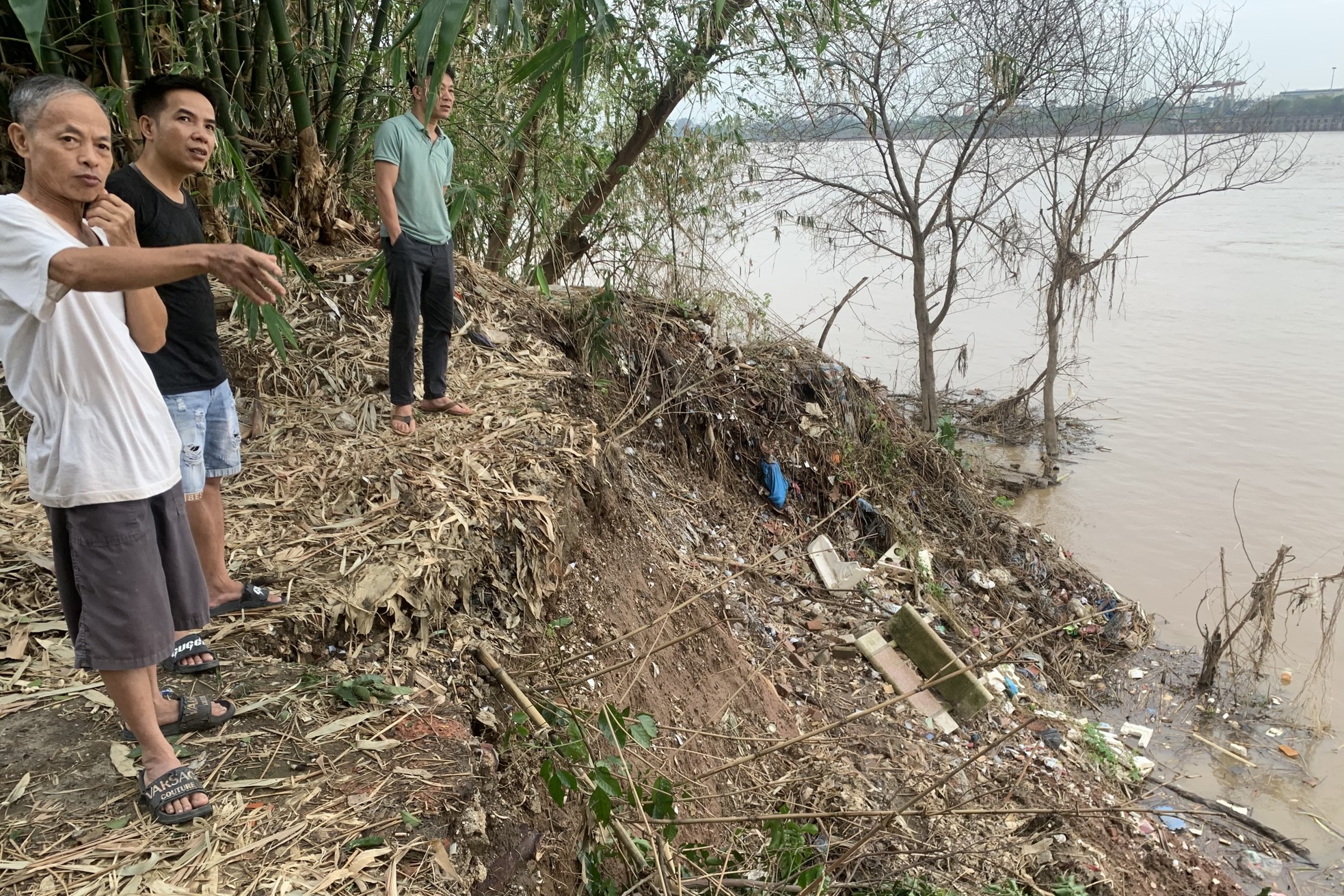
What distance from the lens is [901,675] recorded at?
204 inches

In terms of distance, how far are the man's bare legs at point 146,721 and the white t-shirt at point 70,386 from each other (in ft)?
1.38

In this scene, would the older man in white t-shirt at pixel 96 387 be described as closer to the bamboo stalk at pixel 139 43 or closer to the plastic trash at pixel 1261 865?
the bamboo stalk at pixel 139 43

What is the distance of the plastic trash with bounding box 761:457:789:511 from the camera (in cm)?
635

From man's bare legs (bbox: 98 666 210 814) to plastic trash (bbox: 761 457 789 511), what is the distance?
4752 mm

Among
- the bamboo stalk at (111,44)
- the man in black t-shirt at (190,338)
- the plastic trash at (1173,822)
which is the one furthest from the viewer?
the plastic trash at (1173,822)

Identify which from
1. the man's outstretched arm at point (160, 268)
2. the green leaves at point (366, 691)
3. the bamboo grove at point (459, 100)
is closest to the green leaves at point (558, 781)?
the green leaves at point (366, 691)

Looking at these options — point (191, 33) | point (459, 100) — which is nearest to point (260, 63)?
point (191, 33)

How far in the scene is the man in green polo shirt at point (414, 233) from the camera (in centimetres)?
356

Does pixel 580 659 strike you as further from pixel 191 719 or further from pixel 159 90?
pixel 159 90

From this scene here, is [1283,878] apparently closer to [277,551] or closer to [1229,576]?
[1229,576]

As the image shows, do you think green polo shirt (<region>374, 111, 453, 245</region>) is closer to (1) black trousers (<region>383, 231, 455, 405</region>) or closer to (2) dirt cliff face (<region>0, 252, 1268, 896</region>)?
(1) black trousers (<region>383, 231, 455, 405</region>)

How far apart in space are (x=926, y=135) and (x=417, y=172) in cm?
812

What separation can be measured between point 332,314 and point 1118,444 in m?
10.6

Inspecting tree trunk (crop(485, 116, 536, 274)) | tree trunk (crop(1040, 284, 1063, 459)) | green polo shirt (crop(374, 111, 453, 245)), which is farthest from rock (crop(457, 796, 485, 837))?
tree trunk (crop(1040, 284, 1063, 459))
